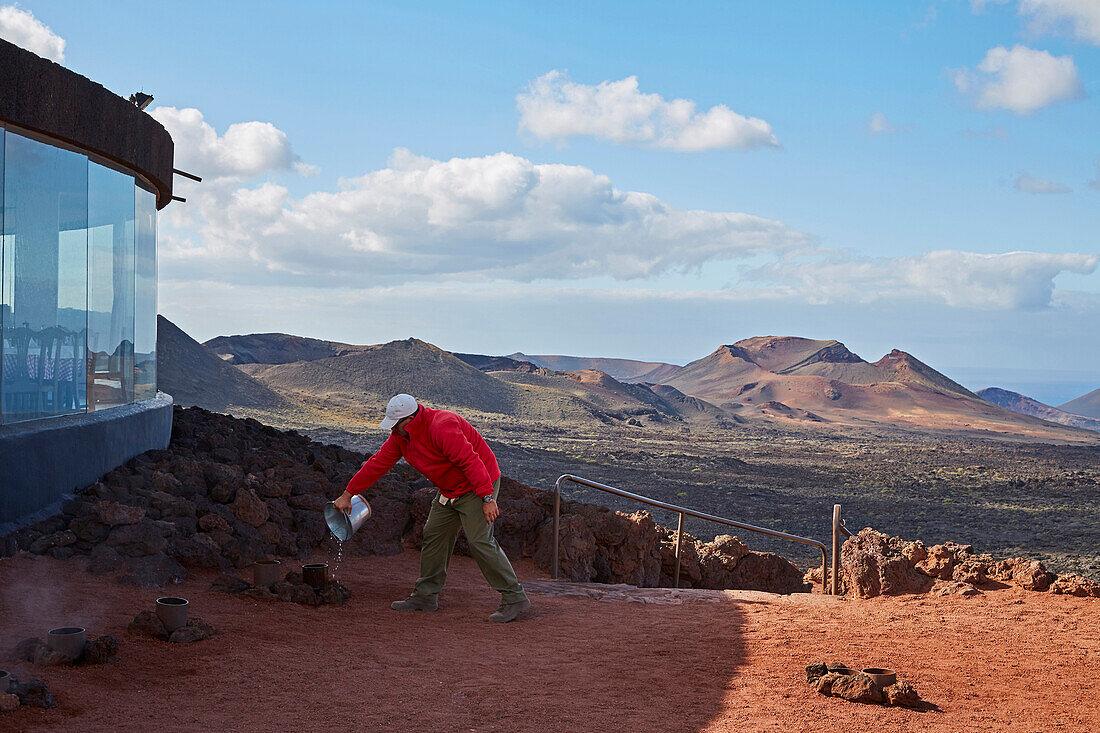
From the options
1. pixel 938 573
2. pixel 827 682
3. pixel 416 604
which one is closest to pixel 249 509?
pixel 416 604

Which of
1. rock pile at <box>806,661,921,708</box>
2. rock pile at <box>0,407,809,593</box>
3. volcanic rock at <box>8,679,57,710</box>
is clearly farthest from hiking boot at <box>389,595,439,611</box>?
rock pile at <box>806,661,921,708</box>

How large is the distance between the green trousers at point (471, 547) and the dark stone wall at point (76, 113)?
16.7ft

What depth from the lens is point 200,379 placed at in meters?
41.6

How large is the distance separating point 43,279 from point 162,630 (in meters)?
4.25

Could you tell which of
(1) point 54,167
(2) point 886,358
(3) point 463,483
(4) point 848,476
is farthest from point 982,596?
(2) point 886,358

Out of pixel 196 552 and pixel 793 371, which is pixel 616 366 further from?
pixel 196 552

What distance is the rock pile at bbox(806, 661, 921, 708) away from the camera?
4.87 metres

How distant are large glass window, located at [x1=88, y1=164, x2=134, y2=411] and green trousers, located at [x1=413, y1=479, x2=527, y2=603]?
4.51 meters

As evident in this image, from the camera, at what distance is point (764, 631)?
6.36m

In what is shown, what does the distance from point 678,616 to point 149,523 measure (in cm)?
432

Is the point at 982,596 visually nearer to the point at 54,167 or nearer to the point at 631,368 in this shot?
the point at 54,167

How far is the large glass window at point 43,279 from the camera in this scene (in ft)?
25.8

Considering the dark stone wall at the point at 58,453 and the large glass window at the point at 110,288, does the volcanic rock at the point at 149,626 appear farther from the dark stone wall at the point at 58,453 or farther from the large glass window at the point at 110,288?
the large glass window at the point at 110,288

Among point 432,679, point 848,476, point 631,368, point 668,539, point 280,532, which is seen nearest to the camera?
point 432,679
